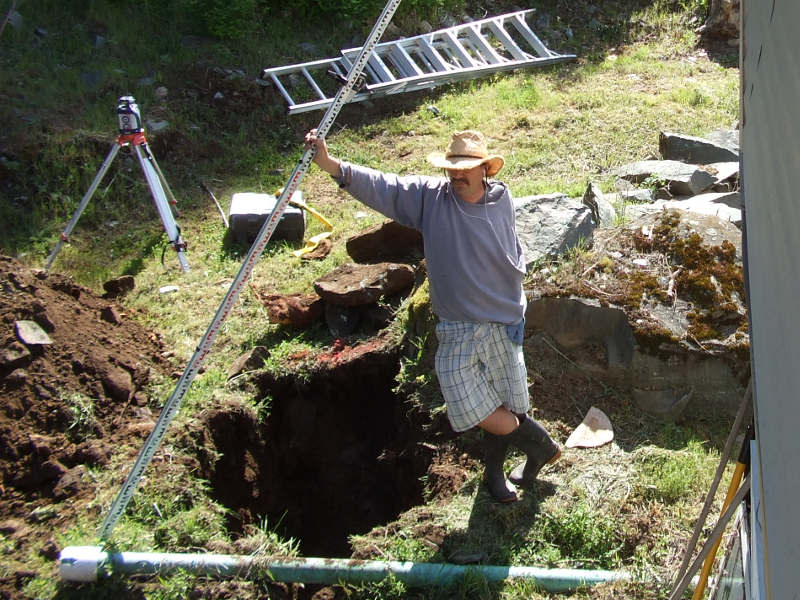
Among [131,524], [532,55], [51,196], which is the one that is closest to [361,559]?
[131,524]

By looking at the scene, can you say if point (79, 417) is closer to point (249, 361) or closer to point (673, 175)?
point (249, 361)

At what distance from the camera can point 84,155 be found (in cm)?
862

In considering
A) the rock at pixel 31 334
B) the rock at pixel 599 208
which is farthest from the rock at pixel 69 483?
the rock at pixel 599 208

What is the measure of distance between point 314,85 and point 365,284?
4.96m

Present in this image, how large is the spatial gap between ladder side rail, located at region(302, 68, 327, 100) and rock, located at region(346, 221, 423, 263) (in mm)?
4096

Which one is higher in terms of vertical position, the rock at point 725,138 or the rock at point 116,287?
the rock at point 725,138

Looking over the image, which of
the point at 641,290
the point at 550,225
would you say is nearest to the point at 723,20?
the point at 550,225

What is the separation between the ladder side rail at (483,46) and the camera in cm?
1067

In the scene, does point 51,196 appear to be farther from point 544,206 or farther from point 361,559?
point 361,559

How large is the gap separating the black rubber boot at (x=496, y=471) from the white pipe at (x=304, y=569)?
0.48 metres

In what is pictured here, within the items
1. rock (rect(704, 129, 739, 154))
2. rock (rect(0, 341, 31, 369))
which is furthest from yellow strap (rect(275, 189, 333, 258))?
rock (rect(704, 129, 739, 154))

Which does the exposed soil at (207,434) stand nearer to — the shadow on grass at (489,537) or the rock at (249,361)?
the rock at (249,361)

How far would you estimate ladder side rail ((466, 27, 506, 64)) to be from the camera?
10672 millimetres

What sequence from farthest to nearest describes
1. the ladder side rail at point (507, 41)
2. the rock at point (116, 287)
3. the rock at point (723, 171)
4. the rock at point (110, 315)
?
the ladder side rail at point (507, 41), the rock at point (723, 171), the rock at point (116, 287), the rock at point (110, 315)
